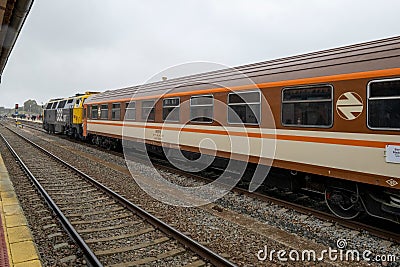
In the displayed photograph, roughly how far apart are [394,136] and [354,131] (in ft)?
2.26

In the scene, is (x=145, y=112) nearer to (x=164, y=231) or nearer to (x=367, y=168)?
(x=164, y=231)

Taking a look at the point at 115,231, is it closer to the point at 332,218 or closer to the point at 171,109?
the point at 332,218

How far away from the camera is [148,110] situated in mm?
13148

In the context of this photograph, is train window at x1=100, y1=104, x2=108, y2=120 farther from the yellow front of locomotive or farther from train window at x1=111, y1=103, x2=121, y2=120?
the yellow front of locomotive

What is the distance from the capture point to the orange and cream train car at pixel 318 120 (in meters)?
5.70

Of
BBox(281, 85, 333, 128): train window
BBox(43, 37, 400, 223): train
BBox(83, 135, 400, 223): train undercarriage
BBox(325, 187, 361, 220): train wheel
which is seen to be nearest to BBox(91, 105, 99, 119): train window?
BBox(43, 37, 400, 223): train

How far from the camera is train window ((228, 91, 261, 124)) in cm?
819

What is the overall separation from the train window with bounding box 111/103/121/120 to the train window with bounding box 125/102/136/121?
96cm

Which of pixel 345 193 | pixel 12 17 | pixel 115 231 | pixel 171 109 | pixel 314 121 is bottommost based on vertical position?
pixel 115 231

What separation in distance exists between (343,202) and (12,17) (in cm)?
740

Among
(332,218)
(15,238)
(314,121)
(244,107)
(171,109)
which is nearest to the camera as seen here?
(15,238)

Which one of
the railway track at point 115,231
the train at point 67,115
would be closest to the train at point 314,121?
the railway track at point 115,231

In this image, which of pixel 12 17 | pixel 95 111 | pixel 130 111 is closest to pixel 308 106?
pixel 12 17

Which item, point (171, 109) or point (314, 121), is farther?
point (171, 109)
